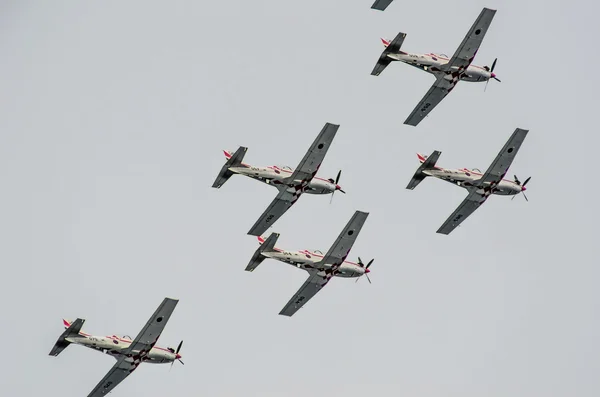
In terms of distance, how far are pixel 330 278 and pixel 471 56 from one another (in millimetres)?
22997

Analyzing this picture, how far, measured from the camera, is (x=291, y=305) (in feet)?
653

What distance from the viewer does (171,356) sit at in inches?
7574

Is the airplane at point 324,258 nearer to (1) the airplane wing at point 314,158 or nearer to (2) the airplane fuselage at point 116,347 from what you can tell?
(1) the airplane wing at point 314,158

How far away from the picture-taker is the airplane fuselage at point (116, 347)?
624 feet

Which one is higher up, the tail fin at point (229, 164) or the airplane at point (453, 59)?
the airplane at point (453, 59)

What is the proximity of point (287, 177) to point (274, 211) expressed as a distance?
3.74 metres

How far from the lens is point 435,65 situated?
19862 centimetres

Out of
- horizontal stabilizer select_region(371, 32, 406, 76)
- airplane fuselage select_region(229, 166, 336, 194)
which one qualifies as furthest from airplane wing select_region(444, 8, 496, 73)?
airplane fuselage select_region(229, 166, 336, 194)

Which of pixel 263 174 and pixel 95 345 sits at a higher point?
pixel 263 174

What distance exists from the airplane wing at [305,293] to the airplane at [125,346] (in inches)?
464

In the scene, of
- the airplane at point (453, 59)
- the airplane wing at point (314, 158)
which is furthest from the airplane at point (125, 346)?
the airplane at point (453, 59)

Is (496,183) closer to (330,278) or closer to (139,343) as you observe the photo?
(330,278)

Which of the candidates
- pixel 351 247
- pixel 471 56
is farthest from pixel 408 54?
pixel 351 247

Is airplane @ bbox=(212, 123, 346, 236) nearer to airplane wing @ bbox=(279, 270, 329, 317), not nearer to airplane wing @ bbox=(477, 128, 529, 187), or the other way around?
airplane wing @ bbox=(279, 270, 329, 317)
